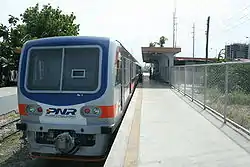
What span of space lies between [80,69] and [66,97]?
26.4 inches

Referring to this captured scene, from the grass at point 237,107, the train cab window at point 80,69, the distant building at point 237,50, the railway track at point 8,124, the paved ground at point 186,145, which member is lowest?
the railway track at point 8,124

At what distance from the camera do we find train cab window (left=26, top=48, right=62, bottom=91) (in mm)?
6801

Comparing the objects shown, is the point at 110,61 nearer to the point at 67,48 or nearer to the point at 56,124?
the point at 67,48

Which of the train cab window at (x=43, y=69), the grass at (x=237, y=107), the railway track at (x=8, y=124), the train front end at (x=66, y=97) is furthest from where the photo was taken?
the railway track at (x=8, y=124)

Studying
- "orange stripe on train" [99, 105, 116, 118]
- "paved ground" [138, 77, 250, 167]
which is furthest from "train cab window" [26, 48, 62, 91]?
"paved ground" [138, 77, 250, 167]

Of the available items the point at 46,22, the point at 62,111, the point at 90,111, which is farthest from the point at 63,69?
the point at 46,22

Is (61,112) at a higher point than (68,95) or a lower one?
lower

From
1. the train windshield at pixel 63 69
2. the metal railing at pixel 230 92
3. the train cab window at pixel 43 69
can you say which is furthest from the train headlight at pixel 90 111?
the metal railing at pixel 230 92

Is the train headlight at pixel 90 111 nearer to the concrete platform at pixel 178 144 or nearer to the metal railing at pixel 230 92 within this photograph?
the concrete platform at pixel 178 144

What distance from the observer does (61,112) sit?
644 centimetres

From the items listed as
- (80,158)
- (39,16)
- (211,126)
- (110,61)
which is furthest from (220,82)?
(39,16)

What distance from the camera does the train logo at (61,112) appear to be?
21.0ft

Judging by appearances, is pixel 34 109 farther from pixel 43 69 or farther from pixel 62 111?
pixel 43 69

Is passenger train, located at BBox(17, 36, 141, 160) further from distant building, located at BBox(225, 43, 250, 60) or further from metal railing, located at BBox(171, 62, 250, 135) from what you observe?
distant building, located at BBox(225, 43, 250, 60)
